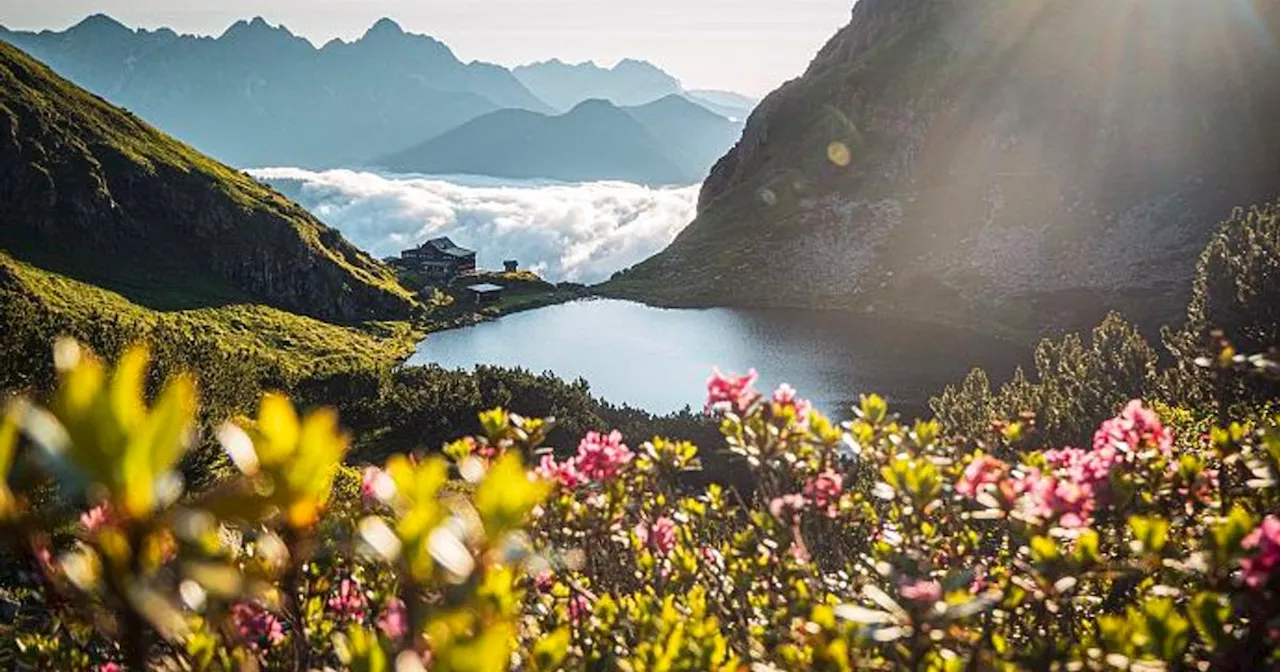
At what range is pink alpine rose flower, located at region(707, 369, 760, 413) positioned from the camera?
7.84m

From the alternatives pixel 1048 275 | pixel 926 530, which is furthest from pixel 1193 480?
pixel 1048 275

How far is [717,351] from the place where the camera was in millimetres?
115188

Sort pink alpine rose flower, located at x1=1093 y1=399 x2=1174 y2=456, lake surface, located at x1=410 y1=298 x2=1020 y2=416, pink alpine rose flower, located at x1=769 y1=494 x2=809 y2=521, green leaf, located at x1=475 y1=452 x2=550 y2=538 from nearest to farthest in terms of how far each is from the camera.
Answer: green leaf, located at x1=475 y1=452 x2=550 y2=538, pink alpine rose flower, located at x1=769 y1=494 x2=809 y2=521, pink alpine rose flower, located at x1=1093 y1=399 x2=1174 y2=456, lake surface, located at x1=410 y1=298 x2=1020 y2=416

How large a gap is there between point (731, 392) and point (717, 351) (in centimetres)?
10778

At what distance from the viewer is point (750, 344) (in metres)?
118

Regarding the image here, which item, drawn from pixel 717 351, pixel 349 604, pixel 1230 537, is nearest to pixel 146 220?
pixel 717 351

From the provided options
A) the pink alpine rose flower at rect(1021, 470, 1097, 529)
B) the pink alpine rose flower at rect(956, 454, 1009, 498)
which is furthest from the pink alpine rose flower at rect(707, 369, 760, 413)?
the pink alpine rose flower at rect(1021, 470, 1097, 529)

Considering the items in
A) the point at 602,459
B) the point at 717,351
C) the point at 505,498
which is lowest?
the point at 717,351

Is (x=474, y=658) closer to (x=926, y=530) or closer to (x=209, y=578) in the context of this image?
(x=209, y=578)

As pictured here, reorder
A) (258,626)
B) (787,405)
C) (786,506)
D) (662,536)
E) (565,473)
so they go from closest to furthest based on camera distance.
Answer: (258,626) → (786,506) → (787,405) → (565,473) → (662,536)

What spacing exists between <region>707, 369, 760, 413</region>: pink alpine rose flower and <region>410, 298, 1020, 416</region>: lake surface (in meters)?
72.2

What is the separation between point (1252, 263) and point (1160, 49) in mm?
137355

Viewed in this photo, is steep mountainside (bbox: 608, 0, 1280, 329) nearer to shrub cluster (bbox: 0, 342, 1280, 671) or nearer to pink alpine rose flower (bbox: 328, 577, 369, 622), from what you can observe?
shrub cluster (bbox: 0, 342, 1280, 671)

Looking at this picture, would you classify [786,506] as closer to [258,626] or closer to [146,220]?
[258,626]
